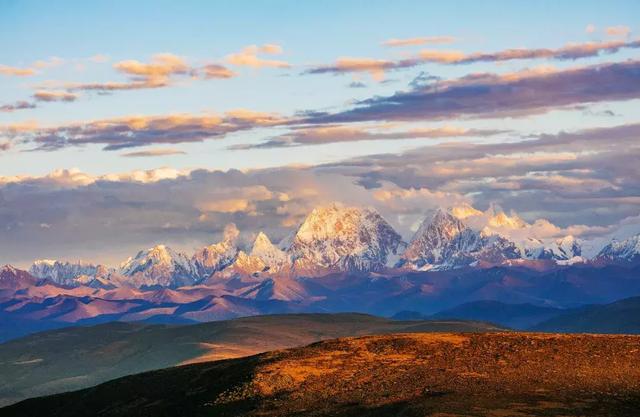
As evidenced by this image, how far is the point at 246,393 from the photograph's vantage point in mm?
146500

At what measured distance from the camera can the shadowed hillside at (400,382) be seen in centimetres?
12394

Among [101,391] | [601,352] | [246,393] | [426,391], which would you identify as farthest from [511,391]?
[101,391]

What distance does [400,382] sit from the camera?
140m

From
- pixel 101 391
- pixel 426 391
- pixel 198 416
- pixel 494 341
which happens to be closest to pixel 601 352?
pixel 494 341

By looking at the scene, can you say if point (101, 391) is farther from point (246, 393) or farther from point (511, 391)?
point (511, 391)

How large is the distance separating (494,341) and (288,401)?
35711 mm

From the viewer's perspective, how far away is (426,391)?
132m

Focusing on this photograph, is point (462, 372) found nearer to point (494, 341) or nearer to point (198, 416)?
point (494, 341)

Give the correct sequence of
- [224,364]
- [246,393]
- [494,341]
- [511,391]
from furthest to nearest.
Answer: [224,364]
[494,341]
[246,393]
[511,391]

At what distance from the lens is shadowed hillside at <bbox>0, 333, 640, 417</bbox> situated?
407ft

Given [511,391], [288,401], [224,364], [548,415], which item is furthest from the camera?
[224,364]

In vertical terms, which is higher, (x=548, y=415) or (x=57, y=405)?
(x=548, y=415)

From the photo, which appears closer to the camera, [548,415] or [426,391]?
[548,415]

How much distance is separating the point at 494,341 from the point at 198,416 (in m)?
43.1
